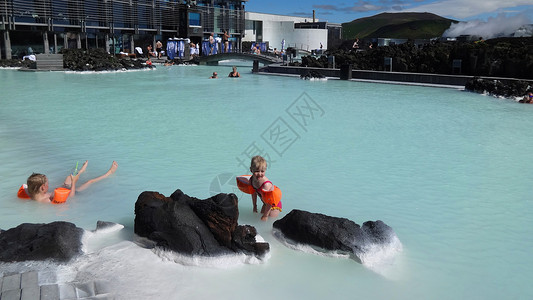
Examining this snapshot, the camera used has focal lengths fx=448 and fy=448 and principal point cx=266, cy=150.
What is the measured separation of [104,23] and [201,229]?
4253 cm

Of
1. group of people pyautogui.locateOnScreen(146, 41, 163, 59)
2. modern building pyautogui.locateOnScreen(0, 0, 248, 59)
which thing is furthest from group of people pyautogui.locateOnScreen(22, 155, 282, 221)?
group of people pyautogui.locateOnScreen(146, 41, 163, 59)

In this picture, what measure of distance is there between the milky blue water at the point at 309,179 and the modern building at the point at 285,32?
54.7 metres

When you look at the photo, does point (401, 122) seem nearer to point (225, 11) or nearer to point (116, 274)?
point (116, 274)

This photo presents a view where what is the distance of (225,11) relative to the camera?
56438 mm

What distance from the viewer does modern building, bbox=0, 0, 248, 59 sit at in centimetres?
3497

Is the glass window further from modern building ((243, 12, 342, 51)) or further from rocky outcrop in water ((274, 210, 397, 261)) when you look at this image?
rocky outcrop in water ((274, 210, 397, 261))

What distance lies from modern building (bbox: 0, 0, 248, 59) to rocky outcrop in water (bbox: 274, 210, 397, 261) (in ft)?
118

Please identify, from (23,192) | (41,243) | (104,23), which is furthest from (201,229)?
(104,23)

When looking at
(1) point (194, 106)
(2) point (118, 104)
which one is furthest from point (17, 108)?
(1) point (194, 106)

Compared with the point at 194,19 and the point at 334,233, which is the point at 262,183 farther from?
the point at 194,19

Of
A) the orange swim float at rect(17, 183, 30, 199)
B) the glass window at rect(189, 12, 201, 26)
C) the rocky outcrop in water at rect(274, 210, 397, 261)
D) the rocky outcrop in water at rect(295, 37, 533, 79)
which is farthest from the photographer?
the glass window at rect(189, 12, 201, 26)

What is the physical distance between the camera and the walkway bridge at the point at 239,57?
3438 centimetres

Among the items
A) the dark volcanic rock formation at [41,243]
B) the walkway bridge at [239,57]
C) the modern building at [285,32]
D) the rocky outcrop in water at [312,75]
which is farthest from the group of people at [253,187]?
the modern building at [285,32]

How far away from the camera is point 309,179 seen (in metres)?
6.54
